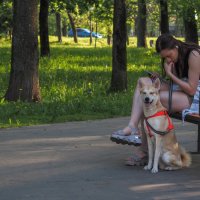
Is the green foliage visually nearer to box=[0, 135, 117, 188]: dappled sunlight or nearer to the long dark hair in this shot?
box=[0, 135, 117, 188]: dappled sunlight

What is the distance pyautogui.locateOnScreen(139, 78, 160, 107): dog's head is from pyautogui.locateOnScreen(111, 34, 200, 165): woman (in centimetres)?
16

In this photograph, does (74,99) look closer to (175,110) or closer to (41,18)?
(175,110)

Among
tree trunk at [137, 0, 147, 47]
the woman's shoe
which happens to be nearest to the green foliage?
tree trunk at [137, 0, 147, 47]

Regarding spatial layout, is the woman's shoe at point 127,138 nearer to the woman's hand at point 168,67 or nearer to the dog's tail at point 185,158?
the dog's tail at point 185,158

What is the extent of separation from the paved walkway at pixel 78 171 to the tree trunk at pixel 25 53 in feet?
10.4

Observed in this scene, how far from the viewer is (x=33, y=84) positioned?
1223 cm

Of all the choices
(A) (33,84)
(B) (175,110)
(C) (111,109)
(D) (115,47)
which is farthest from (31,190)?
(D) (115,47)

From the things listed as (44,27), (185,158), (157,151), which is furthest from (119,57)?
(44,27)

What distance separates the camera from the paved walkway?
5676 mm

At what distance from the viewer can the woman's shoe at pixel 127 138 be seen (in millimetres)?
6492

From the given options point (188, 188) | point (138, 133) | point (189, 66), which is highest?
point (189, 66)

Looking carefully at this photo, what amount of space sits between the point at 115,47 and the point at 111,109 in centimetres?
341

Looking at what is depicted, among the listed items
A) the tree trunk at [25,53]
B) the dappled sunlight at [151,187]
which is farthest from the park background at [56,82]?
the dappled sunlight at [151,187]

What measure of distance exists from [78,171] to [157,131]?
3.30 ft
